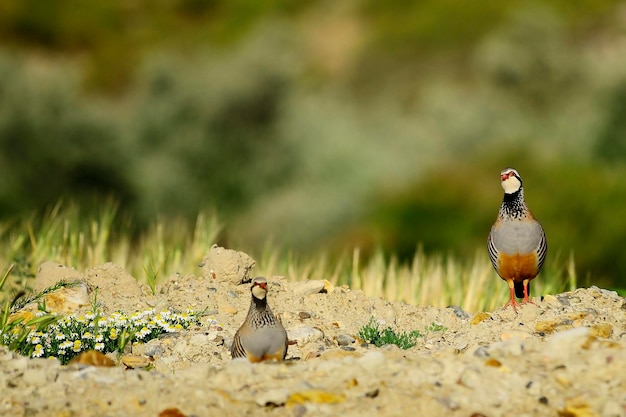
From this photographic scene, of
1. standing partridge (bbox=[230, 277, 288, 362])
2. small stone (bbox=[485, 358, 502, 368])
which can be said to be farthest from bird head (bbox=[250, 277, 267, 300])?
small stone (bbox=[485, 358, 502, 368])

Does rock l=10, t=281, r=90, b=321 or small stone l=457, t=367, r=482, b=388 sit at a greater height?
rock l=10, t=281, r=90, b=321

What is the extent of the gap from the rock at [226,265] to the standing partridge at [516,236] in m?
2.03

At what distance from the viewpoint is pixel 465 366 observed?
16.8 ft

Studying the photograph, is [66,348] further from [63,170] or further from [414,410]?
[63,170]

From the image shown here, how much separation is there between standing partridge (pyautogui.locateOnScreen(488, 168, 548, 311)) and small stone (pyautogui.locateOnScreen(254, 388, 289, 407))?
2.65 m

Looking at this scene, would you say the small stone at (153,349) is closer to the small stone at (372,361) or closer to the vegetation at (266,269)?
the vegetation at (266,269)

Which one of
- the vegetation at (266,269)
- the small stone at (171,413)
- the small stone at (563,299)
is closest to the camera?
the small stone at (171,413)

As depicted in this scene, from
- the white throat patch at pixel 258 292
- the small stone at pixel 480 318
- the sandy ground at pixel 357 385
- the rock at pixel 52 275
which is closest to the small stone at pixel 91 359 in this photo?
the sandy ground at pixel 357 385

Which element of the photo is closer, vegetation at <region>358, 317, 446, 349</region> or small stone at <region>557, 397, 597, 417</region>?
small stone at <region>557, 397, 597, 417</region>

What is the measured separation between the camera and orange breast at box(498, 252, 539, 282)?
6.93 m

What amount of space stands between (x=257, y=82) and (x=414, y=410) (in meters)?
16.5

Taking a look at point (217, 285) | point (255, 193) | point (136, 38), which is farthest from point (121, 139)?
point (136, 38)

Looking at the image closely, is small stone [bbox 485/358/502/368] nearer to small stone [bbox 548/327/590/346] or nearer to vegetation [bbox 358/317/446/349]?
small stone [bbox 548/327/590/346]

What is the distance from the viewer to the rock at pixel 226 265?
7789 millimetres
